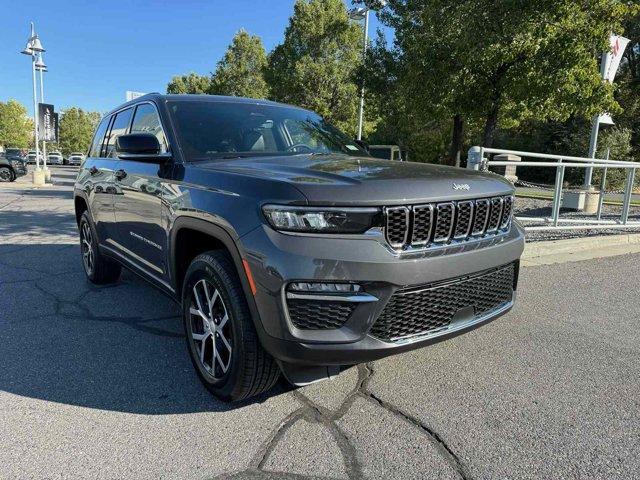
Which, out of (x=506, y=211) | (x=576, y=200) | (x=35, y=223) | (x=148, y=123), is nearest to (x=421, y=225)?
(x=506, y=211)

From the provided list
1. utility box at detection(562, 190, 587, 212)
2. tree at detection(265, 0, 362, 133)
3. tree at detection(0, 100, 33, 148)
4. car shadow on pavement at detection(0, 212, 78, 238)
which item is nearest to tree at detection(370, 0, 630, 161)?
utility box at detection(562, 190, 587, 212)

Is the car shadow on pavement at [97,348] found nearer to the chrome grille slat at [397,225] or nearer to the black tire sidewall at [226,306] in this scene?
the black tire sidewall at [226,306]

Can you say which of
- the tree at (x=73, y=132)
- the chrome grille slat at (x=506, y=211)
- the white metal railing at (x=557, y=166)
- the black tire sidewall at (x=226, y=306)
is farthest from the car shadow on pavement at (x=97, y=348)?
the tree at (x=73, y=132)

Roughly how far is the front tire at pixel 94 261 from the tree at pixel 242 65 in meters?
25.2

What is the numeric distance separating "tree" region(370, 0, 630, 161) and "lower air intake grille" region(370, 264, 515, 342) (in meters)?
5.69

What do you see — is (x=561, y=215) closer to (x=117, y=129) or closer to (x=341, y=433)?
(x=117, y=129)

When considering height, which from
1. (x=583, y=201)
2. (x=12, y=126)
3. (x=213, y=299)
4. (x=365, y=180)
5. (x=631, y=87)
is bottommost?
(x=213, y=299)

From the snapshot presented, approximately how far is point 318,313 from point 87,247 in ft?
13.0

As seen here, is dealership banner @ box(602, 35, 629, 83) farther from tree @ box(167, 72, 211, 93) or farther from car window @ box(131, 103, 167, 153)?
tree @ box(167, 72, 211, 93)

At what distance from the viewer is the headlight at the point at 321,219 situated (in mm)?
2307

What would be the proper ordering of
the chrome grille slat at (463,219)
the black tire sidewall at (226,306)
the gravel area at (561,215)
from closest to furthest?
the black tire sidewall at (226,306), the chrome grille slat at (463,219), the gravel area at (561,215)

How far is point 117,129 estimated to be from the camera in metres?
4.73

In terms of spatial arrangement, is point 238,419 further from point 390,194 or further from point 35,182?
point 35,182

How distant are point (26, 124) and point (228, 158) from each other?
103 metres
